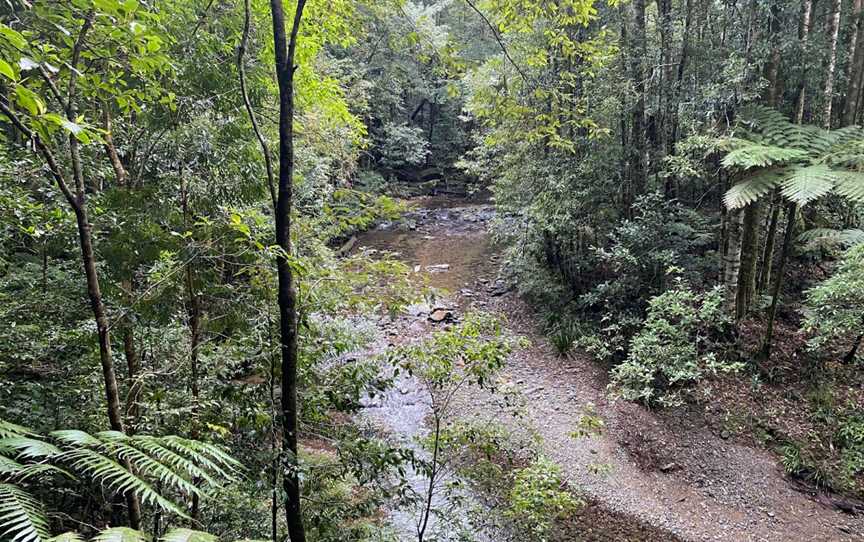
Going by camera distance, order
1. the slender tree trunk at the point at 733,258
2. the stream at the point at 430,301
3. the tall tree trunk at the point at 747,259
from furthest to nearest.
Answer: the slender tree trunk at the point at 733,258, the tall tree trunk at the point at 747,259, the stream at the point at 430,301

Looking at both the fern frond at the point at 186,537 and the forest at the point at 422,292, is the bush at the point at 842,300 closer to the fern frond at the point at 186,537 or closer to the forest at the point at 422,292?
the forest at the point at 422,292

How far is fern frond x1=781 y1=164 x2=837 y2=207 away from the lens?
408 centimetres

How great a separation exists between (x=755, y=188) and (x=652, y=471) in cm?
369

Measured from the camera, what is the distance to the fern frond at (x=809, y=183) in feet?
13.4

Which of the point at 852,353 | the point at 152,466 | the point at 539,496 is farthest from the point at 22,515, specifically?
the point at 852,353

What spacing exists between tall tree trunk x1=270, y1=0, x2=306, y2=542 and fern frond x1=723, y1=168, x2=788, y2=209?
14.4ft

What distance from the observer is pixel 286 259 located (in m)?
2.20

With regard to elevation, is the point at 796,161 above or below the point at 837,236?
above

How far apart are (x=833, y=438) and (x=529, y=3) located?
636 cm

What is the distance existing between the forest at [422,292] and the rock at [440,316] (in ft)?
0.58

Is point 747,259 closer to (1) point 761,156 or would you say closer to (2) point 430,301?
(1) point 761,156

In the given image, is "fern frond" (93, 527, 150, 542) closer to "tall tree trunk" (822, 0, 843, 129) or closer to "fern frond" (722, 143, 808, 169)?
"fern frond" (722, 143, 808, 169)

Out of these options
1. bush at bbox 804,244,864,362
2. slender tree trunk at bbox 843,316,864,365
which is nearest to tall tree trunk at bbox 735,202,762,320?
bush at bbox 804,244,864,362

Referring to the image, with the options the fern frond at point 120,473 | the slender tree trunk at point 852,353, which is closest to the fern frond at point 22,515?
the fern frond at point 120,473
